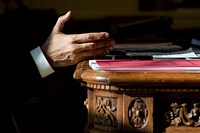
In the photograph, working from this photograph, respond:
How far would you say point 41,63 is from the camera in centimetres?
125

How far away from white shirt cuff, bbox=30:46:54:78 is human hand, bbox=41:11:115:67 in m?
0.01

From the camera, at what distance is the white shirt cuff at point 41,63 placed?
1234 mm

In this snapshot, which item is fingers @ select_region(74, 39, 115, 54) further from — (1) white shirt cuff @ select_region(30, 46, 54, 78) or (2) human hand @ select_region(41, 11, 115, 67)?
(1) white shirt cuff @ select_region(30, 46, 54, 78)

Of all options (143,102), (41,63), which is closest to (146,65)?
(143,102)

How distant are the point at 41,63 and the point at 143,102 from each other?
1.35ft

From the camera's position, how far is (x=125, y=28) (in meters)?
2.10

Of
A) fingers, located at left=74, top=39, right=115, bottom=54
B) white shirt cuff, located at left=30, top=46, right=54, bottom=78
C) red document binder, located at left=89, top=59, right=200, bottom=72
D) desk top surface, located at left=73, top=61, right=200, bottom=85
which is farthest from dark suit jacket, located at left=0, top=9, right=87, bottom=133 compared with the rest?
desk top surface, located at left=73, top=61, right=200, bottom=85

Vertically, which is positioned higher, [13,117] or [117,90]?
[117,90]

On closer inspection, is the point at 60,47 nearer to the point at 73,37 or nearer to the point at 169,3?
the point at 73,37

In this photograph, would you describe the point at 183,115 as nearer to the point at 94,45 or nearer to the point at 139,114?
the point at 139,114

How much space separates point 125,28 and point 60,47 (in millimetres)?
912

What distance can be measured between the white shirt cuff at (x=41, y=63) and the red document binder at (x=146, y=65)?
0.20m

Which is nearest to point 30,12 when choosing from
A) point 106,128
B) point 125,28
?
point 125,28

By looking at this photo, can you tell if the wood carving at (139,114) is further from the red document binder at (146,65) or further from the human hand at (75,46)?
the human hand at (75,46)
